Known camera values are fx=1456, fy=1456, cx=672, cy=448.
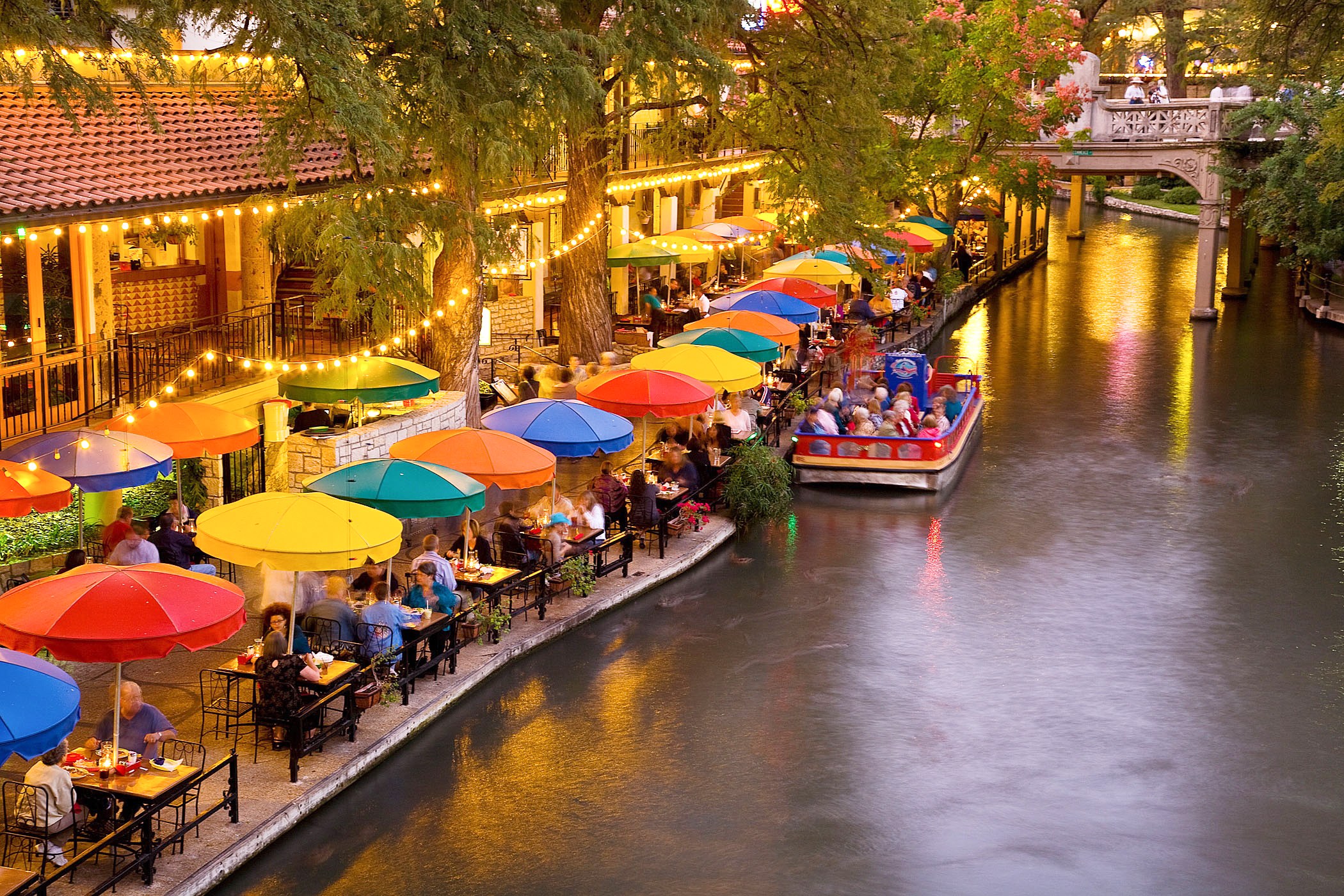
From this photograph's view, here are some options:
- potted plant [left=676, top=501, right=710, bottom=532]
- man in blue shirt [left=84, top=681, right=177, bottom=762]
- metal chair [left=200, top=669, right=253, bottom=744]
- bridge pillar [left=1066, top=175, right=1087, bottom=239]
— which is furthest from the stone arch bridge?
man in blue shirt [left=84, top=681, right=177, bottom=762]

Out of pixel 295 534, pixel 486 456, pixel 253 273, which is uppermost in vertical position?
pixel 253 273

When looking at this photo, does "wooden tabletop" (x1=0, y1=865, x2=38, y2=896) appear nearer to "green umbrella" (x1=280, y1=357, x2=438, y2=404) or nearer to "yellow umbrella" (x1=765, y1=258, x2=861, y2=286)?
"green umbrella" (x1=280, y1=357, x2=438, y2=404)

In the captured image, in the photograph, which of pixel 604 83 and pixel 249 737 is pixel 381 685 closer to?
pixel 249 737

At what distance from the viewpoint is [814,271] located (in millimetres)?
32750

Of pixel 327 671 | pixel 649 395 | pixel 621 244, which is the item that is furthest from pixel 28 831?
pixel 621 244

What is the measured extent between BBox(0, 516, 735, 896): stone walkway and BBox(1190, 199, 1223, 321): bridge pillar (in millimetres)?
28546

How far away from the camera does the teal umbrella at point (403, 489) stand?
14570 mm

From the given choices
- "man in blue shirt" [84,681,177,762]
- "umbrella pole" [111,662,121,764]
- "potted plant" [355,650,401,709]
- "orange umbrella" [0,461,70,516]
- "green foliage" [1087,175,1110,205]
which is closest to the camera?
"umbrella pole" [111,662,121,764]

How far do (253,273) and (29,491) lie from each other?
31.3ft

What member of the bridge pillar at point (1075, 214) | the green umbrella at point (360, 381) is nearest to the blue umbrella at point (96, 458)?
the green umbrella at point (360, 381)

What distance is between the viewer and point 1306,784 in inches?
501

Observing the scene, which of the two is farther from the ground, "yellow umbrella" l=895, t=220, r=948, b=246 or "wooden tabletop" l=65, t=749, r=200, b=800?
"yellow umbrella" l=895, t=220, r=948, b=246

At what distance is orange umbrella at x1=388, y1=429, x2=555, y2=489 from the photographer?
15859 millimetres

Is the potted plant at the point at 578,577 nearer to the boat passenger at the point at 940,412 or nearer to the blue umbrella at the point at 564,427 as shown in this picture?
the blue umbrella at the point at 564,427
